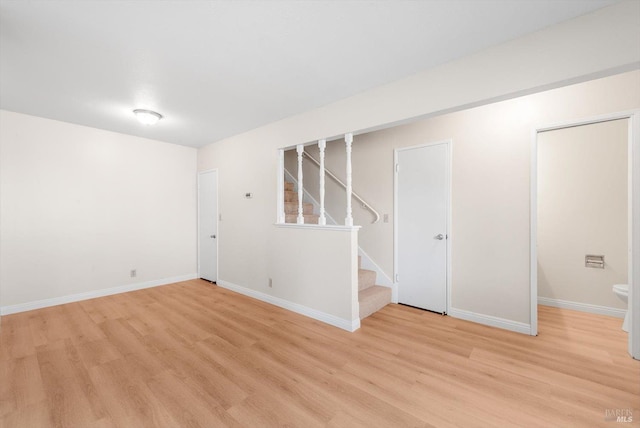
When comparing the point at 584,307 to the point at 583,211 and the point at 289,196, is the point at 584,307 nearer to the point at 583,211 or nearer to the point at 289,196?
the point at 583,211

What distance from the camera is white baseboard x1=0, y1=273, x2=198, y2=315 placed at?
3.38 meters

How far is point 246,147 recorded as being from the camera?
418 centimetres

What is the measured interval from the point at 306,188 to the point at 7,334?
4.20 metres

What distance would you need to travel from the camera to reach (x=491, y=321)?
2.92m

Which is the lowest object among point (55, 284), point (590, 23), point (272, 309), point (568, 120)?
point (272, 309)

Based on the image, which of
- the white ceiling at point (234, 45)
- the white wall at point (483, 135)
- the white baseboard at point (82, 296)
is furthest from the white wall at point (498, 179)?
the white baseboard at point (82, 296)

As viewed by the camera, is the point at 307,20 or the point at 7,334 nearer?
the point at 307,20

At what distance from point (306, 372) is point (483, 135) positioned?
3.06m

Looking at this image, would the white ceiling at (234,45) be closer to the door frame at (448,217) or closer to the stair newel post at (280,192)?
the stair newel post at (280,192)

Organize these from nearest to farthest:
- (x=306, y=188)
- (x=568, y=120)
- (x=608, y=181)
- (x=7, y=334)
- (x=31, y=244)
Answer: (x=568, y=120), (x=7, y=334), (x=608, y=181), (x=31, y=244), (x=306, y=188)

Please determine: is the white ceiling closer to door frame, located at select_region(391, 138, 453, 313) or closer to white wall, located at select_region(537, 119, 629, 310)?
door frame, located at select_region(391, 138, 453, 313)

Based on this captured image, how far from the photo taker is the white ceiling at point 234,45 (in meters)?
1.65

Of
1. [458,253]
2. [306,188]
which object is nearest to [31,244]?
[306,188]

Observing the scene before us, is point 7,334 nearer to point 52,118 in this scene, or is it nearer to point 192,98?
point 52,118
